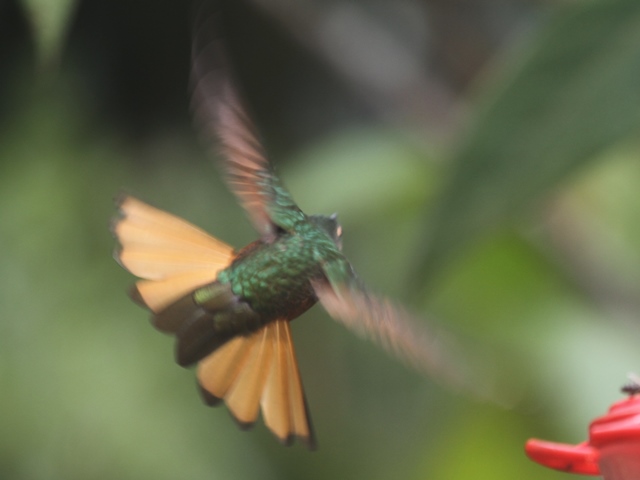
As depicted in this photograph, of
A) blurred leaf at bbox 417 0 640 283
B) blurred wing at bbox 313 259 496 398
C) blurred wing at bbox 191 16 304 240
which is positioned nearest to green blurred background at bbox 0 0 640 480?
blurred leaf at bbox 417 0 640 283

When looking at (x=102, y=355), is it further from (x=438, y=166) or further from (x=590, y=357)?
(x=590, y=357)

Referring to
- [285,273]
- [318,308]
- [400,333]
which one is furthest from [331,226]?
[318,308]

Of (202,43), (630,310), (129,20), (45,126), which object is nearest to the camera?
(202,43)

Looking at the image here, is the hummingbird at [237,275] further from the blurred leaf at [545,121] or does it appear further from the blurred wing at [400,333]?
the blurred leaf at [545,121]

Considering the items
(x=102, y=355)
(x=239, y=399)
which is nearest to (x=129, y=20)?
(x=102, y=355)

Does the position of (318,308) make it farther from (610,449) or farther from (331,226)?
(610,449)

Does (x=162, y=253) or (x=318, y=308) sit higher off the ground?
(x=162, y=253)
